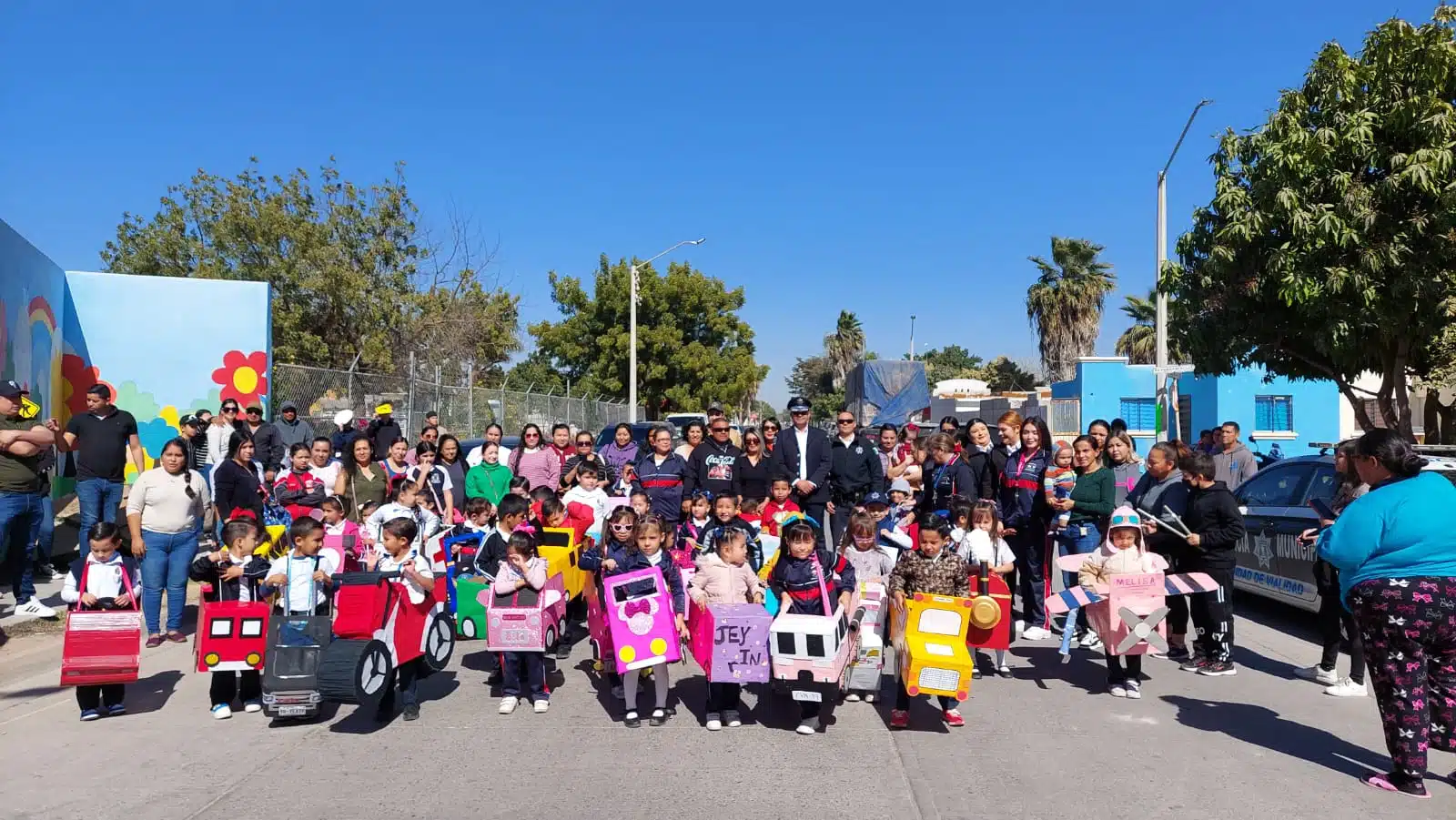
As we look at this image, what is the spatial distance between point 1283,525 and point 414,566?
283 inches

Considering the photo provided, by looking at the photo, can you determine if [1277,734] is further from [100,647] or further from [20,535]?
[20,535]

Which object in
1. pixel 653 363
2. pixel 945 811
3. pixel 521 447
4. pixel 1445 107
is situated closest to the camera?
pixel 945 811

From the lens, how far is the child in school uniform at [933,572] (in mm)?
6125

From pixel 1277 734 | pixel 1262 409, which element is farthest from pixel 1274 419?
pixel 1277 734

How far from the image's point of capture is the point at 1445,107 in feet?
41.0

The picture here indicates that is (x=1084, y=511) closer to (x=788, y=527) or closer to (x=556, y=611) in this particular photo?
(x=788, y=527)

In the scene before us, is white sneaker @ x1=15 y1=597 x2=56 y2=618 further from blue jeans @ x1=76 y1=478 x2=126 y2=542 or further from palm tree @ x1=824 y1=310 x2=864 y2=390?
palm tree @ x1=824 y1=310 x2=864 y2=390

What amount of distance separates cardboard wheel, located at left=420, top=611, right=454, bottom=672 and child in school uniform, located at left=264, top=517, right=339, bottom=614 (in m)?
0.69

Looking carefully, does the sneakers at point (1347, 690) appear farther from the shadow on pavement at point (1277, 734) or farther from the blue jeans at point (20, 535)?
the blue jeans at point (20, 535)

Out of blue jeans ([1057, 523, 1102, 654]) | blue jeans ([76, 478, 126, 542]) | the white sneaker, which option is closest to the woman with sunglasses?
blue jeans ([76, 478, 126, 542])

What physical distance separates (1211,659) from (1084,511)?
138cm

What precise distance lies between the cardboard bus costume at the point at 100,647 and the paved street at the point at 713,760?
342 mm

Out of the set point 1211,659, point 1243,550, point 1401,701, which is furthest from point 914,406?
point 1401,701

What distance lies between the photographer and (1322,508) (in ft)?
25.6
